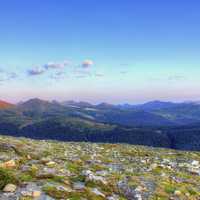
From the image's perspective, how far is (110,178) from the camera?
59.6ft

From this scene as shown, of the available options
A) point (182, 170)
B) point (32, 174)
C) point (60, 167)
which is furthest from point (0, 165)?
point (182, 170)

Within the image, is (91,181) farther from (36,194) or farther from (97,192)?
(36,194)

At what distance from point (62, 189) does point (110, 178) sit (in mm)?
3968

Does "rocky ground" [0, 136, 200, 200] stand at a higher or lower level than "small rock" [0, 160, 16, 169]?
lower

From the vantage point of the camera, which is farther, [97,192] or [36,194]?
[97,192]

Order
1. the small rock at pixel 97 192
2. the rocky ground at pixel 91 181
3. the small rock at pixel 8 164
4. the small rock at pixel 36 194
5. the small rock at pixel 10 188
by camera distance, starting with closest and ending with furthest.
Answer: the small rock at pixel 36 194 → the small rock at pixel 10 188 → the rocky ground at pixel 91 181 → the small rock at pixel 97 192 → the small rock at pixel 8 164

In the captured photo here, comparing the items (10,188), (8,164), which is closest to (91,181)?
(8,164)

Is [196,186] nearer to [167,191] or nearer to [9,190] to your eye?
[167,191]

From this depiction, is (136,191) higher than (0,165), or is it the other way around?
(0,165)

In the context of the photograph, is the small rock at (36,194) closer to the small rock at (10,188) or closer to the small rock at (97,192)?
the small rock at (10,188)

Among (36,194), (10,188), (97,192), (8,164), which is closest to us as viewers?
(36,194)

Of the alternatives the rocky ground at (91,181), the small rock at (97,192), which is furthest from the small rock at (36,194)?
the small rock at (97,192)

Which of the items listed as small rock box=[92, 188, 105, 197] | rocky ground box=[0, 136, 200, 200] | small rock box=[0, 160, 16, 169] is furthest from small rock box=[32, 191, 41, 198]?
small rock box=[0, 160, 16, 169]

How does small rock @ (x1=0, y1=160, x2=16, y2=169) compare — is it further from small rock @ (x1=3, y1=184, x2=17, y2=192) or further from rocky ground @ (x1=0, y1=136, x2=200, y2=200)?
small rock @ (x1=3, y1=184, x2=17, y2=192)
